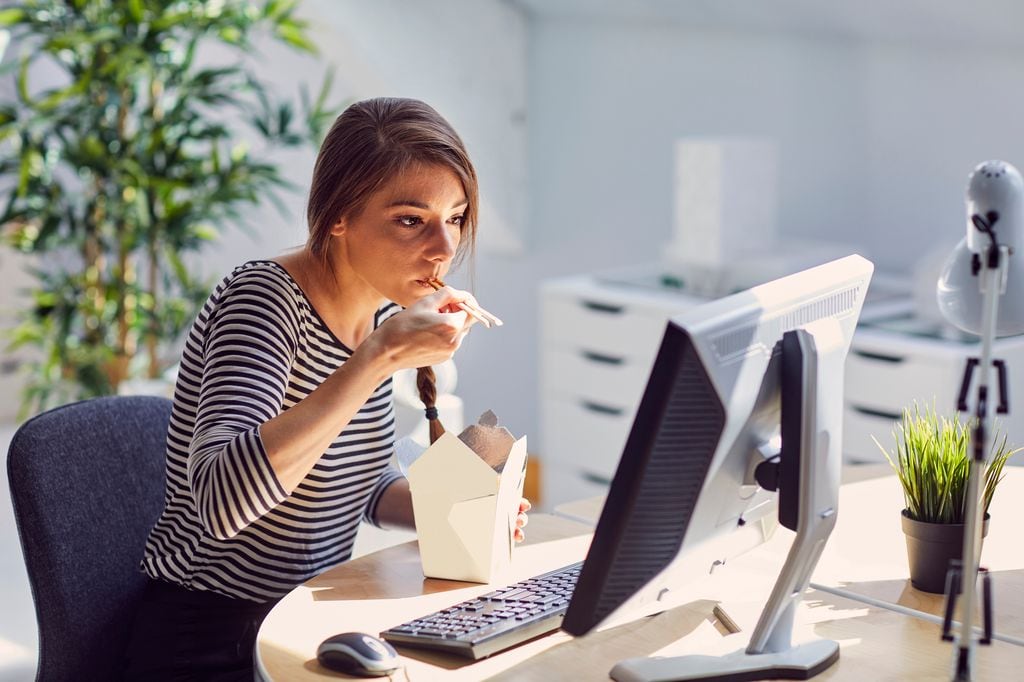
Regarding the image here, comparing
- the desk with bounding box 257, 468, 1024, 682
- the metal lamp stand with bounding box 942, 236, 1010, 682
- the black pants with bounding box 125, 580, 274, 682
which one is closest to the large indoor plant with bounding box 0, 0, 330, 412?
the black pants with bounding box 125, 580, 274, 682

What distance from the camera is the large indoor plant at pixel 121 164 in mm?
3592

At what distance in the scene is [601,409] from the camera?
3.78 meters

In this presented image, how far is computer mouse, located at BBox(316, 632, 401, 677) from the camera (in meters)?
1.31

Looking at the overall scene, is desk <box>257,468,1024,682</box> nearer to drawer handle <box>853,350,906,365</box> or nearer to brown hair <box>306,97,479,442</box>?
brown hair <box>306,97,479,442</box>

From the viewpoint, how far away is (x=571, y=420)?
150 inches

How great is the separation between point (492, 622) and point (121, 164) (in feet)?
8.40

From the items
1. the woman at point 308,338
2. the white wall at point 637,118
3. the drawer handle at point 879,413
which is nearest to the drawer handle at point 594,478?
the white wall at point 637,118

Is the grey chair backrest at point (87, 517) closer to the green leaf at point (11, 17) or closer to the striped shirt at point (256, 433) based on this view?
the striped shirt at point (256, 433)

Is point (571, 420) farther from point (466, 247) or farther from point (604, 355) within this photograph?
point (466, 247)

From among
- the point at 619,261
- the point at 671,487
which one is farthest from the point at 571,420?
the point at 671,487

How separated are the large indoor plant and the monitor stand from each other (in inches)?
105

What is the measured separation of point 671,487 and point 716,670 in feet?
0.78

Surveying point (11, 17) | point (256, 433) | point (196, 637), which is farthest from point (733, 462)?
point (11, 17)

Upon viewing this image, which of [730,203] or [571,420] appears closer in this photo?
[730,203]
